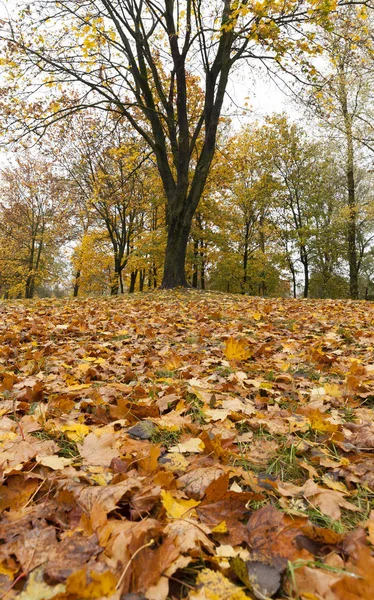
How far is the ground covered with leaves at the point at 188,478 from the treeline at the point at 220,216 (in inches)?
507

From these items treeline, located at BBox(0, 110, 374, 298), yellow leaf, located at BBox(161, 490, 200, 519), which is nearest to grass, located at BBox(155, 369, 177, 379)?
yellow leaf, located at BBox(161, 490, 200, 519)

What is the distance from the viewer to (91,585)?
0.71 meters

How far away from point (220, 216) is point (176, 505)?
17.7m

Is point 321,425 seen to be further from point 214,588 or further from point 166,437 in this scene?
point 214,588

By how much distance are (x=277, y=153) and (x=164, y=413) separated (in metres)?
20.5

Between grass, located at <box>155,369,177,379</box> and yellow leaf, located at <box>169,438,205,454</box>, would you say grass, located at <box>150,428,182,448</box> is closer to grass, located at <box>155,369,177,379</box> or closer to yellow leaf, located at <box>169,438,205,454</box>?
yellow leaf, located at <box>169,438,205,454</box>

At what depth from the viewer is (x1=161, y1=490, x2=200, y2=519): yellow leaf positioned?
956 mm

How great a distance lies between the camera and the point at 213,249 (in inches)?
816

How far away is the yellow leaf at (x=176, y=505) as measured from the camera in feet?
3.14

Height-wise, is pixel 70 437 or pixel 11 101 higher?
pixel 11 101

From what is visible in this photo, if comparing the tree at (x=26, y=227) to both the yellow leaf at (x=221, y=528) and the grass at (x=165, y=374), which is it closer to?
the grass at (x=165, y=374)

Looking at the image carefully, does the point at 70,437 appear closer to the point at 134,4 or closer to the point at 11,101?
the point at 11,101

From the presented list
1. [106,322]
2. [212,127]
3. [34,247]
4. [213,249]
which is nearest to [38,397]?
[106,322]

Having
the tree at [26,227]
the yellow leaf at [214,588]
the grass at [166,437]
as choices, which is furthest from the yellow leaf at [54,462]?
the tree at [26,227]
